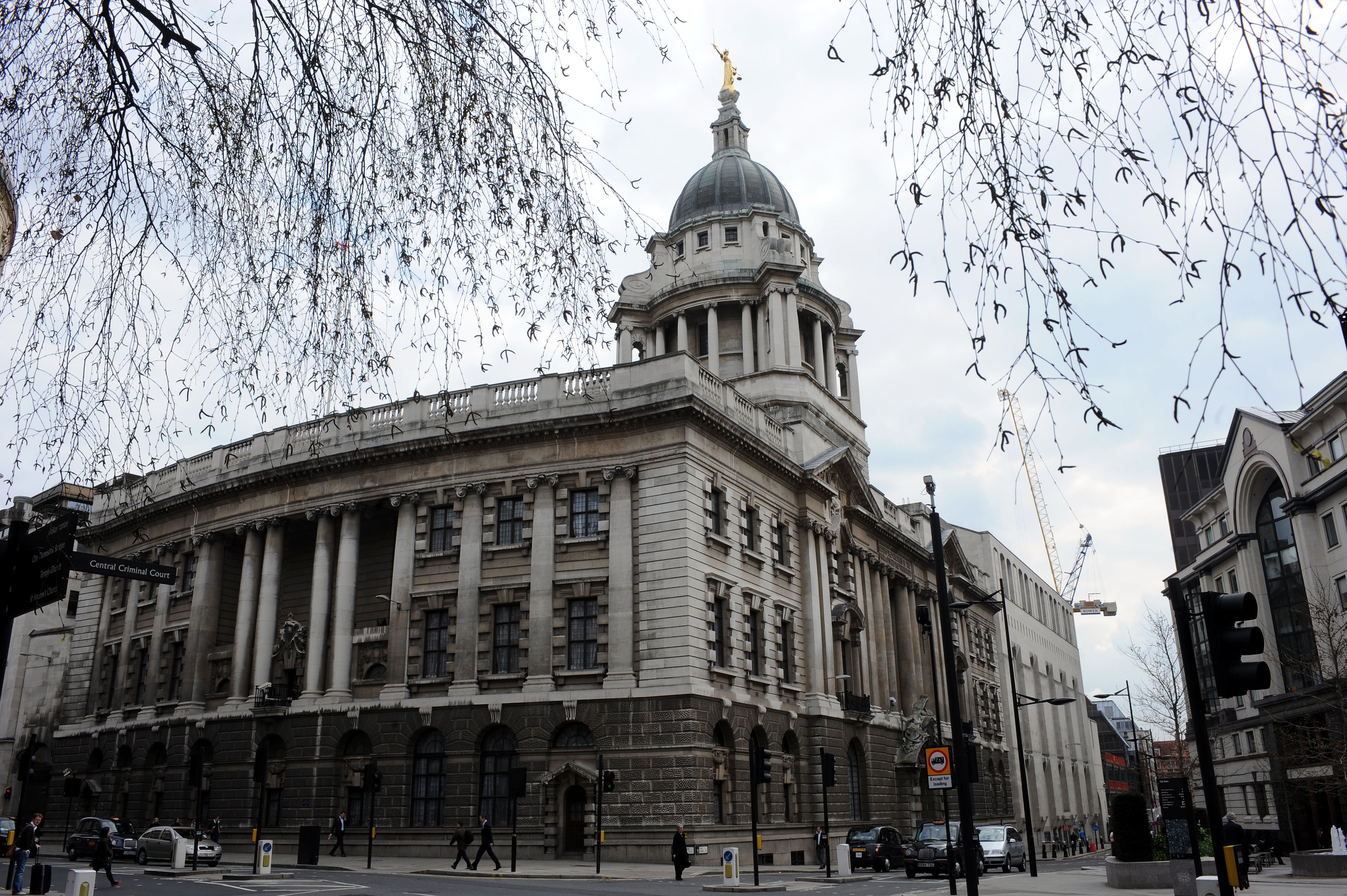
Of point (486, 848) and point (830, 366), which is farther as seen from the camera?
point (830, 366)

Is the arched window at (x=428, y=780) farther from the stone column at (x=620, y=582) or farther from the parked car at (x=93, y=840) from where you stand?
the parked car at (x=93, y=840)

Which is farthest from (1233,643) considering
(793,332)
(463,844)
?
(793,332)

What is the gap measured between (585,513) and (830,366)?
1031 inches

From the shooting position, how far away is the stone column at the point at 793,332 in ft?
178

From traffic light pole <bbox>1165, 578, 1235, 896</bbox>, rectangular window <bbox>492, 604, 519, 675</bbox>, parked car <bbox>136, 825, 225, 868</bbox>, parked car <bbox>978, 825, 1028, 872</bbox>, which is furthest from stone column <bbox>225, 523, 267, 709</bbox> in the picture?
traffic light pole <bbox>1165, 578, 1235, 896</bbox>

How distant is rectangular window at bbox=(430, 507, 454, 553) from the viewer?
3803cm

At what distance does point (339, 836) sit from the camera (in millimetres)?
34406

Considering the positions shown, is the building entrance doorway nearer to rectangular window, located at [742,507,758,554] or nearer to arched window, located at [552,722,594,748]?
arched window, located at [552,722,594,748]

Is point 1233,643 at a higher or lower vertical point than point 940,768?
higher

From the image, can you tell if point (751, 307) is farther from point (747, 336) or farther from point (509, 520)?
point (509, 520)

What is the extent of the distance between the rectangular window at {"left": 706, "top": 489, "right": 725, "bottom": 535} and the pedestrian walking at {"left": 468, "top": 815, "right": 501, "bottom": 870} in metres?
12.4

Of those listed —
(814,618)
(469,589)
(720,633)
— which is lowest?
(720,633)

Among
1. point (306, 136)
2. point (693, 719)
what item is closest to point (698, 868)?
point (693, 719)

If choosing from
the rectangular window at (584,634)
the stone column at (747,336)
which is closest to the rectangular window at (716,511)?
the rectangular window at (584,634)
